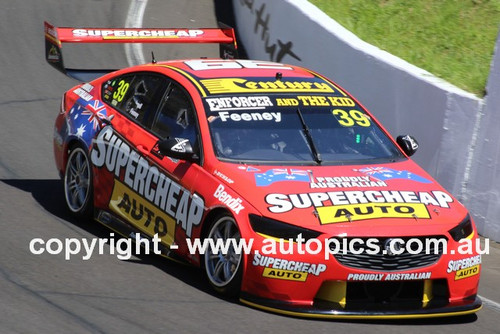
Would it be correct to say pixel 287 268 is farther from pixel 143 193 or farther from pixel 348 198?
pixel 143 193

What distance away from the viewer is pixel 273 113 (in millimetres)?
8180

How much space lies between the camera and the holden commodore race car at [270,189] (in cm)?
682

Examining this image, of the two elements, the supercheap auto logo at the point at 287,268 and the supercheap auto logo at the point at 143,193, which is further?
the supercheap auto logo at the point at 143,193

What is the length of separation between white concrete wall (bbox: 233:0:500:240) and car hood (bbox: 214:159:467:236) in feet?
7.74

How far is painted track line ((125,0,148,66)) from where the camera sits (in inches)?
599

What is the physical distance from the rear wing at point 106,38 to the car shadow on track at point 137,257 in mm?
1148

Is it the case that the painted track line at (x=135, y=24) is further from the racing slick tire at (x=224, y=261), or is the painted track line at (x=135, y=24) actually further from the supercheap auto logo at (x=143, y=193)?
the racing slick tire at (x=224, y=261)

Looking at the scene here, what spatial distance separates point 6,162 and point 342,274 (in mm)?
5299

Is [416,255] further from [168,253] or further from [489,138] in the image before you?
[489,138]

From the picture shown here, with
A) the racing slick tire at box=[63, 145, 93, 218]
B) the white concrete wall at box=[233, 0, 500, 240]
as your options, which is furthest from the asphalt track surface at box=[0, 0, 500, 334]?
the white concrete wall at box=[233, 0, 500, 240]

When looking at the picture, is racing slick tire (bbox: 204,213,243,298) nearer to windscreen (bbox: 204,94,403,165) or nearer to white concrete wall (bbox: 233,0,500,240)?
windscreen (bbox: 204,94,403,165)

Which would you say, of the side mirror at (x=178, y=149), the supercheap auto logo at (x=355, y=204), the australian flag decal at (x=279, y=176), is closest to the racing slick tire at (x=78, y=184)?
the side mirror at (x=178, y=149)

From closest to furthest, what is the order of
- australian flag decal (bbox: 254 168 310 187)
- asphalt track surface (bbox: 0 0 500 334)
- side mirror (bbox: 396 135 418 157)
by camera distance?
asphalt track surface (bbox: 0 0 500 334)
australian flag decal (bbox: 254 168 310 187)
side mirror (bbox: 396 135 418 157)

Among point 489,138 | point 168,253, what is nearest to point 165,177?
point 168,253
